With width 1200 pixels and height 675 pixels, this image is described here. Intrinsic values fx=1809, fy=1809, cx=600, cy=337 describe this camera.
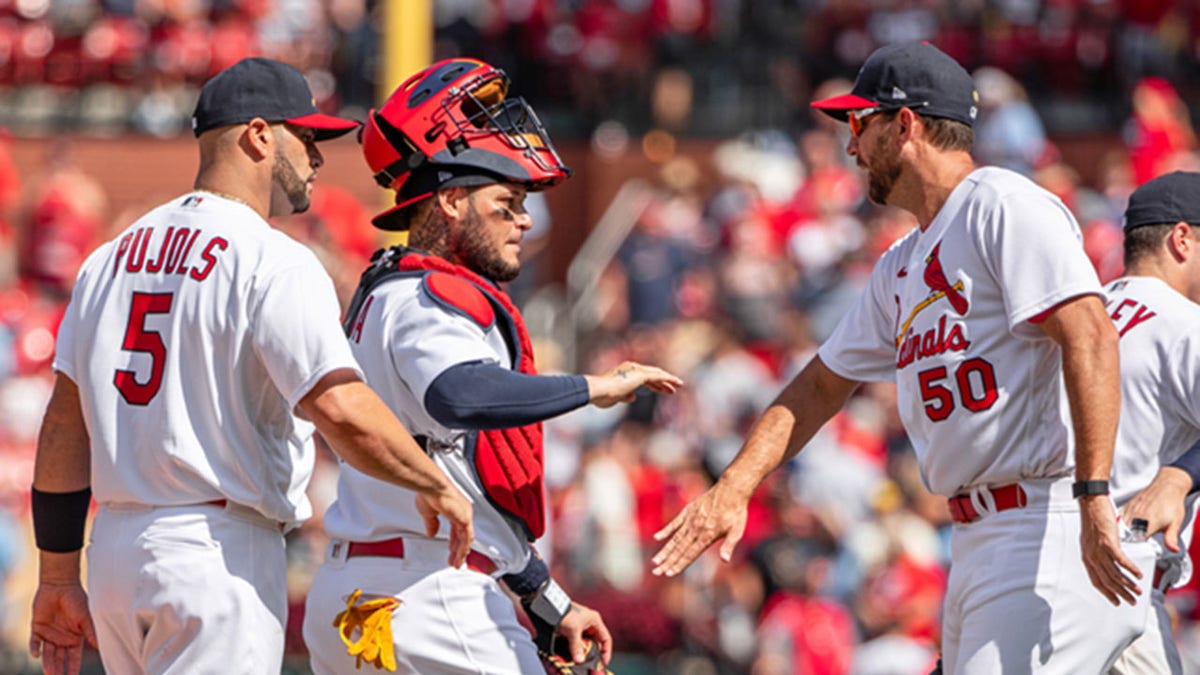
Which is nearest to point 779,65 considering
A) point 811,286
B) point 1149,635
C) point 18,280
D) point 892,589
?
point 811,286

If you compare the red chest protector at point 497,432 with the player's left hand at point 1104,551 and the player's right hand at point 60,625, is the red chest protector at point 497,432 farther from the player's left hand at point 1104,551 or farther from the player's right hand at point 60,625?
the player's left hand at point 1104,551

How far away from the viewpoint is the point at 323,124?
14.7 ft

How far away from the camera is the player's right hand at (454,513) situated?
3979 mm

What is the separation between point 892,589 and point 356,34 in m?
9.71

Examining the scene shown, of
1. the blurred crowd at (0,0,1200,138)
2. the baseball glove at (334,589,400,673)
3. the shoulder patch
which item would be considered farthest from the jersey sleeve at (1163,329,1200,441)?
the blurred crowd at (0,0,1200,138)

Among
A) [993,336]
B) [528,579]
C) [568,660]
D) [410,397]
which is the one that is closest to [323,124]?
[410,397]

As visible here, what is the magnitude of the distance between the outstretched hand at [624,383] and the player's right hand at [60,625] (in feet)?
4.47

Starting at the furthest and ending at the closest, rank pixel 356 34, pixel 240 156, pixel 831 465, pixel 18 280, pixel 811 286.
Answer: pixel 356 34
pixel 18 280
pixel 811 286
pixel 831 465
pixel 240 156

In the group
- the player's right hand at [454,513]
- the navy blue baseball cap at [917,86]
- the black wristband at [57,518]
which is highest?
the navy blue baseball cap at [917,86]

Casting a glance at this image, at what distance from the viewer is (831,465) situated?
10.7m

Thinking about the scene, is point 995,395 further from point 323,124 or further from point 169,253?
point 169,253

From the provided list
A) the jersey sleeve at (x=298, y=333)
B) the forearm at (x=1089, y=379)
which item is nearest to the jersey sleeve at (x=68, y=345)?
the jersey sleeve at (x=298, y=333)

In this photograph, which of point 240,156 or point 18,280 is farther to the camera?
point 18,280

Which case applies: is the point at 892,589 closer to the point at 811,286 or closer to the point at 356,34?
the point at 811,286
